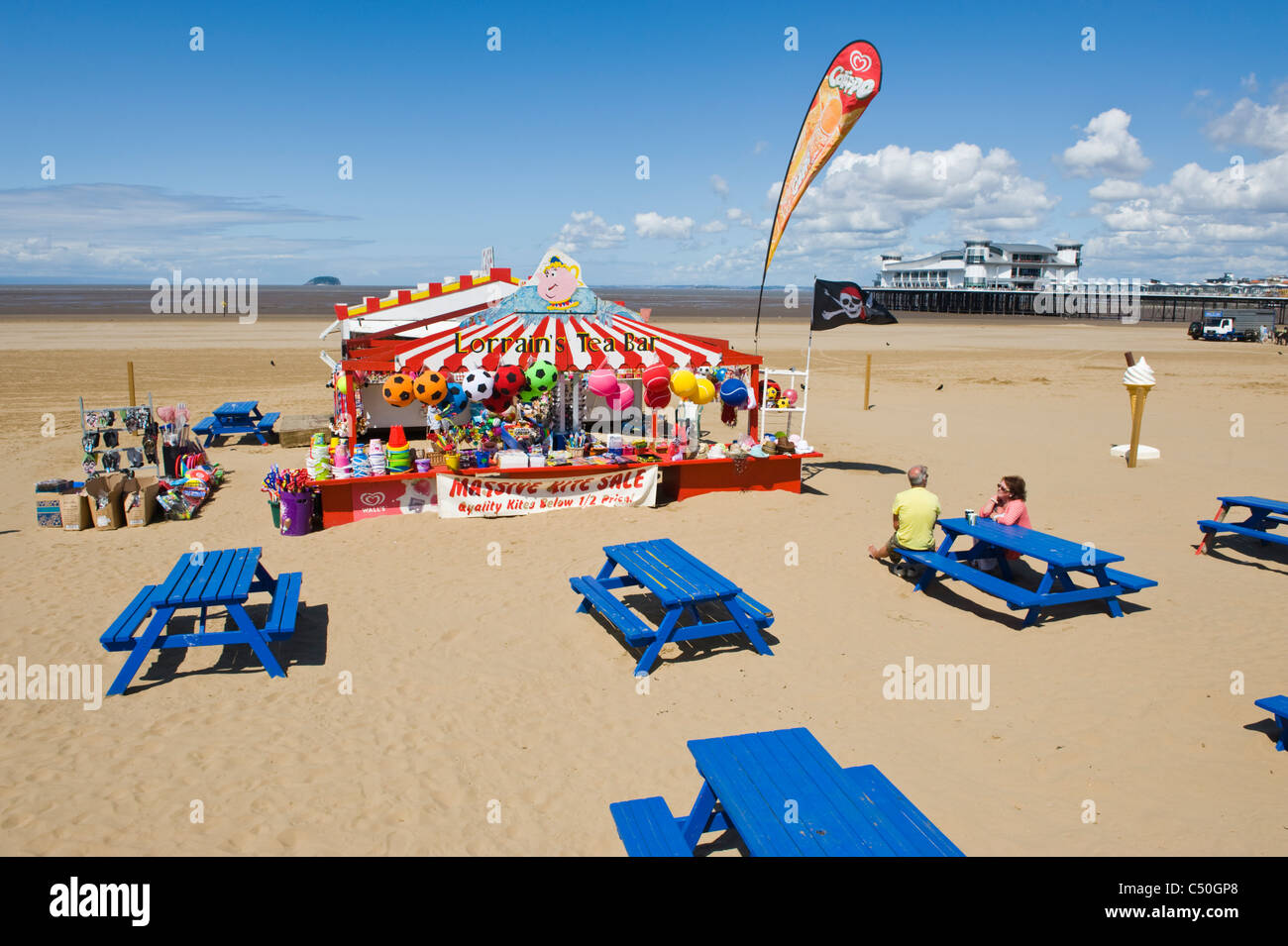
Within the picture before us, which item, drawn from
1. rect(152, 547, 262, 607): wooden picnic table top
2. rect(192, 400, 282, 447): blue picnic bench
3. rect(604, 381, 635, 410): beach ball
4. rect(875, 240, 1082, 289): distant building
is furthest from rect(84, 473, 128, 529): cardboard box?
rect(875, 240, 1082, 289): distant building

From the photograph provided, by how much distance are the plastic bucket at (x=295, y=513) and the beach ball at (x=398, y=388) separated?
1.48 meters

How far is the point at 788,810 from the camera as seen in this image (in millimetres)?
3258

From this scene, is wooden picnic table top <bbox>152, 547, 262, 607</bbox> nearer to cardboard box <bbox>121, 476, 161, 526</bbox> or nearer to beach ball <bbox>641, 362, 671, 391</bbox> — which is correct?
cardboard box <bbox>121, 476, 161, 526</bbox>

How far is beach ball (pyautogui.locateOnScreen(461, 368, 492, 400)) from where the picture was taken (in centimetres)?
964

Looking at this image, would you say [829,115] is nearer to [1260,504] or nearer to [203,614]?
[1260,504]

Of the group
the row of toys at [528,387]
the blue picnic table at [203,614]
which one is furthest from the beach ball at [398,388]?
the blue picnic table at [203,614]

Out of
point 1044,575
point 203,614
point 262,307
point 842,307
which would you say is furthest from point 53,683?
point 262,307

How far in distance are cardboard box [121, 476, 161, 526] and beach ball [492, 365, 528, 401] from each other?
14.1ft

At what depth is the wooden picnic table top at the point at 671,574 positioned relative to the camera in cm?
589

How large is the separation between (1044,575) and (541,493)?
5.74 m

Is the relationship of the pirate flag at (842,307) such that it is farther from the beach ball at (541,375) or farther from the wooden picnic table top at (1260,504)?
the wooden picnic table top at (1260,504)

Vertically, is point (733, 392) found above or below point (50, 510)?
above
